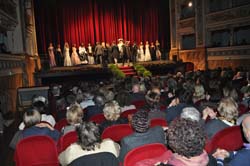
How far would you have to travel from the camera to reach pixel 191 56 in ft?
54.2

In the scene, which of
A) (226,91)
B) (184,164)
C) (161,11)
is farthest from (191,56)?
(184,164)

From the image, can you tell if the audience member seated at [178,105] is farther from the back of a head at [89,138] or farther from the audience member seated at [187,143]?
the audience member seated at [187,143]

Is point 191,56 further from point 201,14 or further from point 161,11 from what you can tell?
point 161,11

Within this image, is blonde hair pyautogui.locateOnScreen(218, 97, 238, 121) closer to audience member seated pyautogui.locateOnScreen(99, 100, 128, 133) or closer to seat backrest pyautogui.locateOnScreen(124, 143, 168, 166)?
seat backrest pyautogui.locateOnScreen(124, 143, 168, 166)

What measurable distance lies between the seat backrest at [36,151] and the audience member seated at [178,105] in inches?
65.5

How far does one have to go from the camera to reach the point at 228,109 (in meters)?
3.27

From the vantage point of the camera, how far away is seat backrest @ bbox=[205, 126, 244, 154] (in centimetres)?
291

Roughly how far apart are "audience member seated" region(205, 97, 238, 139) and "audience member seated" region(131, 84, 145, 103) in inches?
109

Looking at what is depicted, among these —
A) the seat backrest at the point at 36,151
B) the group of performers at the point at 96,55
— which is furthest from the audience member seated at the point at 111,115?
the group of performers at the point at 96,55

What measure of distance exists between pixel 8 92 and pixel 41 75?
16.1ft

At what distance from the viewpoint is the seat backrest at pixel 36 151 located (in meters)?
3.13

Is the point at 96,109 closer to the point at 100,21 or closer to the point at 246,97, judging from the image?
the point at 246,97

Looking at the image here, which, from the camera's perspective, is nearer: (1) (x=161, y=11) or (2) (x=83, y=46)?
(2) (x=83, y=46)

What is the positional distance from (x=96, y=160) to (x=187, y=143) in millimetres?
869
